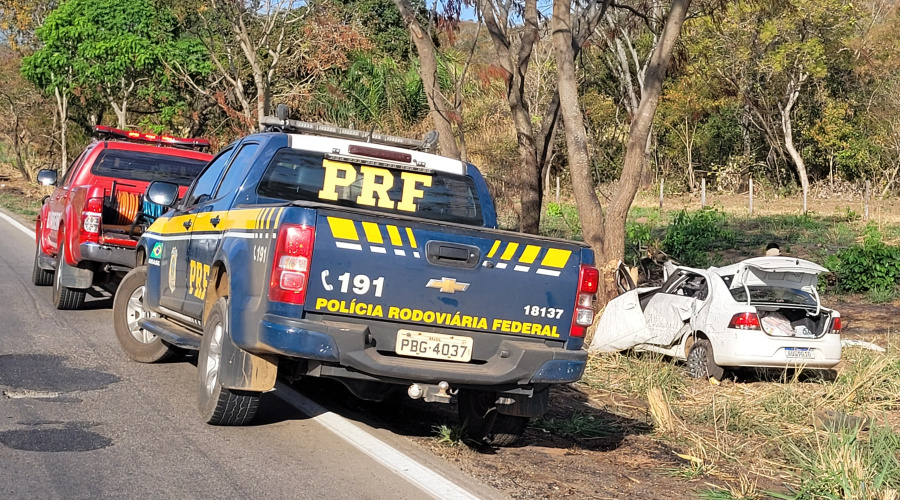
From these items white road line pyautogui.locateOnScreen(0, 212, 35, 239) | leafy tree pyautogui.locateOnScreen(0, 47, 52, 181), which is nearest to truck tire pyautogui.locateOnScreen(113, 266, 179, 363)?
white road line pyautogui.locateOnScreen(0, 212, 35, 239)

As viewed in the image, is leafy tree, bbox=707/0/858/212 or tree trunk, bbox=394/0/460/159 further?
leafy tree, bbox=707/0/858/212

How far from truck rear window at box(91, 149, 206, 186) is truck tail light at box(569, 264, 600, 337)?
6741 mm

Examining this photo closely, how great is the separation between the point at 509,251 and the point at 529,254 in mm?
132

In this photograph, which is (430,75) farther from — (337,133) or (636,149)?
(337,133)

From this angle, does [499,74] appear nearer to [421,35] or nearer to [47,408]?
[421,35]

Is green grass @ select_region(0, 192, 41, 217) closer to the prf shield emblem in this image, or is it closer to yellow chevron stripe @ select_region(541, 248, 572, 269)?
the prf shield emblem

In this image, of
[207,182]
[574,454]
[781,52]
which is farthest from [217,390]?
[781,52]

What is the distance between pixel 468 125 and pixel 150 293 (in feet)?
53.2

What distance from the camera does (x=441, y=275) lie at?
20.4 ft

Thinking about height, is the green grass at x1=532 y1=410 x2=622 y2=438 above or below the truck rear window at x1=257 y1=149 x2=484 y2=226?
below

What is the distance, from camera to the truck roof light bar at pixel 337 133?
838 cm

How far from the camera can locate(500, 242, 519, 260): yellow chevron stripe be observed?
20.8 feet

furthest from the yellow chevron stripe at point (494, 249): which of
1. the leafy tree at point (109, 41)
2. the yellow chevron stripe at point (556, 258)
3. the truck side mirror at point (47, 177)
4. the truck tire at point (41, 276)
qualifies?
the leafy tree at point (109, 41)

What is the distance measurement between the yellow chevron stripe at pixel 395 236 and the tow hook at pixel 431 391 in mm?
842
